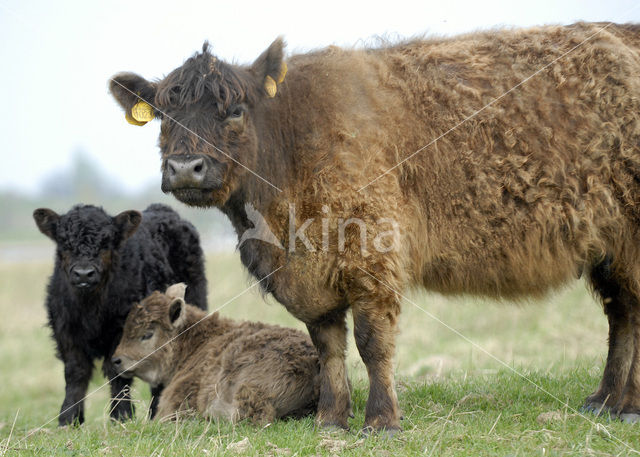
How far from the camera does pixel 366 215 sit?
17.9ft

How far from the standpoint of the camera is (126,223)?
7621mm

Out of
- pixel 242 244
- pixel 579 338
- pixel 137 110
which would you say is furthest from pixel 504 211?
pixel 579 338

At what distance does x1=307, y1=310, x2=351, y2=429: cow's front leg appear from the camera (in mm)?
5973

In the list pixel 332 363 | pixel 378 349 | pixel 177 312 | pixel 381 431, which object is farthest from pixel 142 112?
pixel 381 431

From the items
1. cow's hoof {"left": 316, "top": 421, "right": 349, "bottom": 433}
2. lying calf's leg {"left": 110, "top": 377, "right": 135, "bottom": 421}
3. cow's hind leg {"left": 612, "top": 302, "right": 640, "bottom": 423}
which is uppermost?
cow's hind leg {"left": 612, "top": 302, "right": 640, "bottom": 423}

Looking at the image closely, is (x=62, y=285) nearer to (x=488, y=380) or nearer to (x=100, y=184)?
(x=488, y=380)

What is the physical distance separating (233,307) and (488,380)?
10096 millimetres

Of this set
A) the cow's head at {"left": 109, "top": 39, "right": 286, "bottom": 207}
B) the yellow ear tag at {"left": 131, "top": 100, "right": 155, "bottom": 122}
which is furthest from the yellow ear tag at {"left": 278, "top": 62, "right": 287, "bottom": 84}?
the yellow ear tag at {"left": 131, "top": 100, "right": 155, "bottom": 122}

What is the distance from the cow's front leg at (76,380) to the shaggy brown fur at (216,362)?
0.60 metres

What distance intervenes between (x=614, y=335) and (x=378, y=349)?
237 cm

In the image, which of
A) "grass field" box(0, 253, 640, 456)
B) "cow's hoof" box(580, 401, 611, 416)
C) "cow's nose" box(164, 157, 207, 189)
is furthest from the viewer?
"cow's hoof" box(580, 401, 611, 416)

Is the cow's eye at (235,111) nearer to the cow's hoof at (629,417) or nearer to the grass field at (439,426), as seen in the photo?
the grass field at (439,426)

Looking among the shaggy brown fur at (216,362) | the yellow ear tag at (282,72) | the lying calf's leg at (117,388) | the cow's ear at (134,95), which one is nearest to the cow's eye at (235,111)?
the yellow ear tag at (282,72)

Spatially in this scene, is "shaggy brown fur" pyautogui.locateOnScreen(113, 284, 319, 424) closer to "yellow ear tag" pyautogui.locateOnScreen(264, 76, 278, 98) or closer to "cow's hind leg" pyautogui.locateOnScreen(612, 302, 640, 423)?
"yellow ear tag" pyautogui.locateOnScreen(264, 76, 278, 98)
